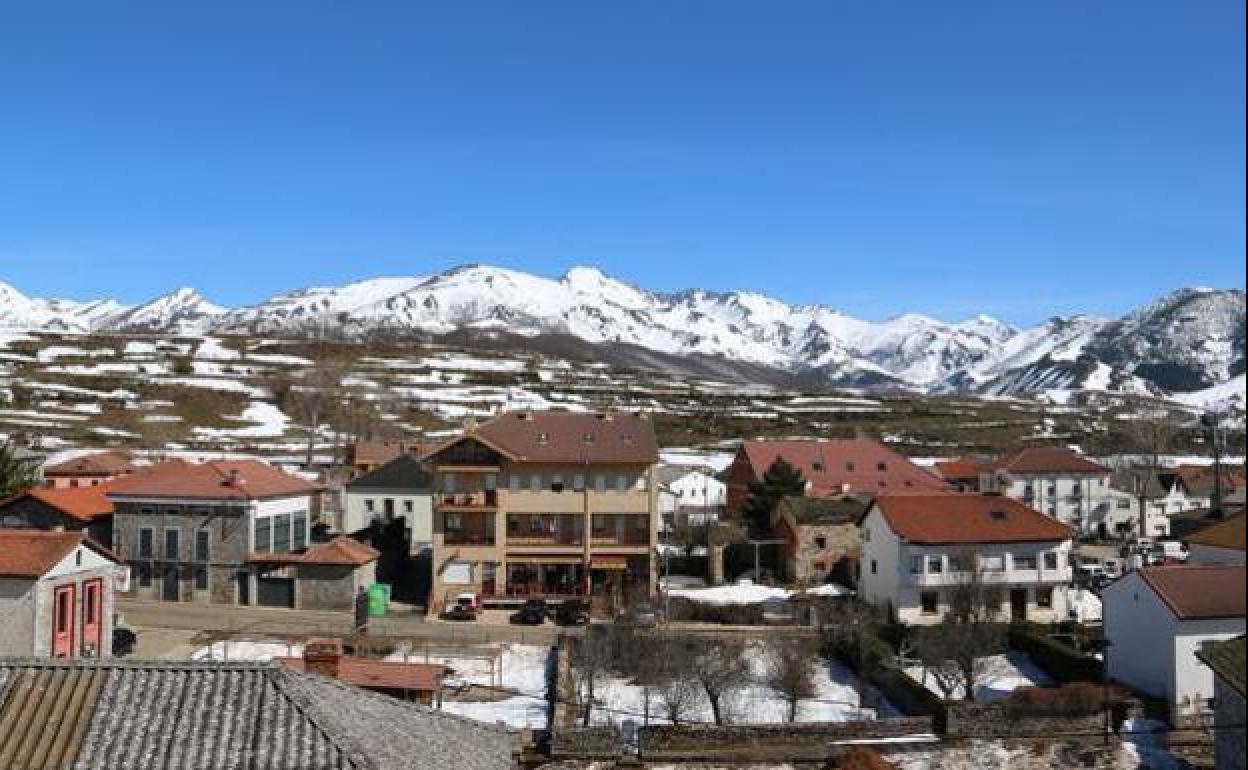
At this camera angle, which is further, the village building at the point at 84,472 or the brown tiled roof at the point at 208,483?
the village building at the point at 84,472

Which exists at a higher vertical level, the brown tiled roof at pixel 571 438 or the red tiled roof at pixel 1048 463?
the brown tiled roof at pixel 571 438

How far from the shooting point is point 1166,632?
32312mm

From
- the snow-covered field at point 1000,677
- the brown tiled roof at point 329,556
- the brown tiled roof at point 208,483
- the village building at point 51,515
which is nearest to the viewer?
the snow-covered field at point 1000,677

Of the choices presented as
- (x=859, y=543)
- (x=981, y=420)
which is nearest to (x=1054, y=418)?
(x=981, y=420)

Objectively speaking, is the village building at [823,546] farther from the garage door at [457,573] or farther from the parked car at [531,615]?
the garage door at [457,573]

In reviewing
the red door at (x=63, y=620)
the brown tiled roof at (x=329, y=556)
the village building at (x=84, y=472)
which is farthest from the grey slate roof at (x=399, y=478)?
the red door at (x=63, y=620)

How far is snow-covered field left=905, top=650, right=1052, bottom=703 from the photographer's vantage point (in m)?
35.9

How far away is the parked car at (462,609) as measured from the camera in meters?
46.1

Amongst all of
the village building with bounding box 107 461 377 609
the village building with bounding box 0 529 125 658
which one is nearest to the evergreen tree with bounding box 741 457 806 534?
the village building with bounding box 107 461 377 609

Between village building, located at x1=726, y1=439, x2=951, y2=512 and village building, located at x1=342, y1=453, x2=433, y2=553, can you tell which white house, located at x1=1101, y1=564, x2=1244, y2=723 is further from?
village building, located at x1=342, y1=453, x2=433, y2=553

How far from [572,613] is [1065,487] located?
134 ft

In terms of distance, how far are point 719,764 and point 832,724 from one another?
2989 mm

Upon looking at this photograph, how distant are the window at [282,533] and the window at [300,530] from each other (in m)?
0.39

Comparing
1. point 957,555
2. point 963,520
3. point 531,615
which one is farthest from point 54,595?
point 963,520
